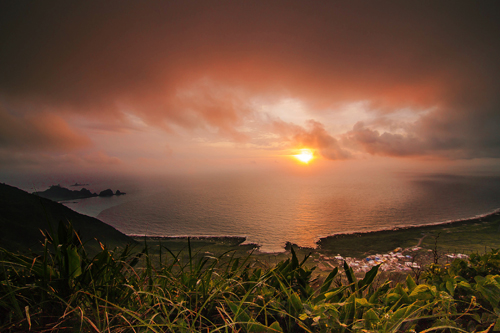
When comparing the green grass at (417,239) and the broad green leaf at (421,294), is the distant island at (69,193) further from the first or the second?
the broad green leaf at (421,294)

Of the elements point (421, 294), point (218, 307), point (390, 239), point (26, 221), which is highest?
point (421, 294)

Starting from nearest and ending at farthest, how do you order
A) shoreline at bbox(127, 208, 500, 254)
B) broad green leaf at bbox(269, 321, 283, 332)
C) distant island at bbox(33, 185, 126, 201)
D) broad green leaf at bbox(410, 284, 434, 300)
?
1. broad green leaf at bbox(269, 321, 283, 332)
2. broad green leaf at bbox(410, 284, 434, 300)
3. shoreline at bbox(127, 208, 500, 254)
4. distant island at bbox(33, 185, 126, 201)

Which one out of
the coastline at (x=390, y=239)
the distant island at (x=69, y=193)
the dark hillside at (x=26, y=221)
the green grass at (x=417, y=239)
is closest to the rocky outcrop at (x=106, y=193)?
the distant island at (x=69, y=193)

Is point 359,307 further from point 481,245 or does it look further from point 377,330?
point 481,245

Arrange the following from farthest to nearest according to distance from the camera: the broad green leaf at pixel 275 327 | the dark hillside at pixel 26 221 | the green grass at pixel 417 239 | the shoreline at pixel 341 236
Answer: the shoreline at pixel 341 236
the green grass at pixel 417 239
the dark hillside at pixel 26 221
the broad green leaf at pixel 275 327

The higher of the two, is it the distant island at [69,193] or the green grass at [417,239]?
the distant island at [69,193]

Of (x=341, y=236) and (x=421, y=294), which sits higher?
(x=421, y=294)

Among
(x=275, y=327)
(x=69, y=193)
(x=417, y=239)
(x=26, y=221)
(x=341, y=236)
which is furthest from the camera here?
(x=69, y=193)

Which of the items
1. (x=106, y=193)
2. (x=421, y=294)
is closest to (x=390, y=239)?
(x=421, y=294)

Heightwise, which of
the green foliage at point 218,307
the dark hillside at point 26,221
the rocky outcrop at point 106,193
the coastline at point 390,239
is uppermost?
the green foliage at point 218,307

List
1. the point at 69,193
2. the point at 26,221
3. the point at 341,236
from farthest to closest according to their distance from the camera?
1. the point at 69,193
2. the point at 341,236
3. the point at 26,221

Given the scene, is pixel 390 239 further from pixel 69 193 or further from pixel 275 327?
pixel 69 193

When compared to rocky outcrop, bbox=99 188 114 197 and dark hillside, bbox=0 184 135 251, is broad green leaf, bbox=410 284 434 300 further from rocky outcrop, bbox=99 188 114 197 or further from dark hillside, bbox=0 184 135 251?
rocky outcrop, bbox=99 188 114 197

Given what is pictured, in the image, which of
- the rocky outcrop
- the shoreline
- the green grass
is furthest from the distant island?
the green grass
